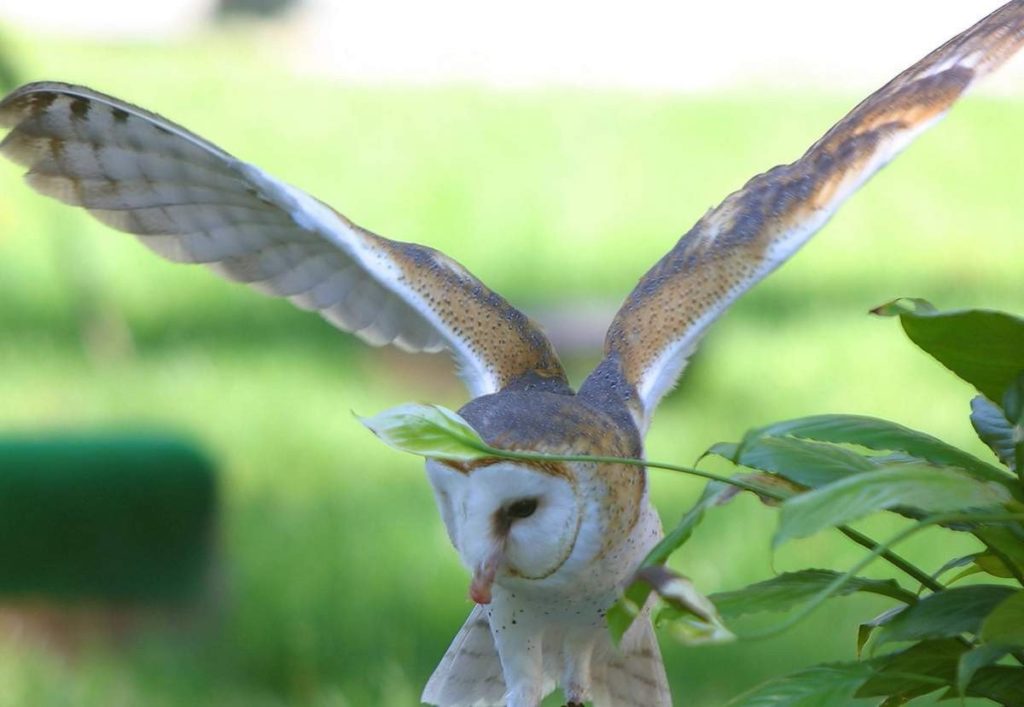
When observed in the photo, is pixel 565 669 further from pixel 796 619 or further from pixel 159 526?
pixel 159 526

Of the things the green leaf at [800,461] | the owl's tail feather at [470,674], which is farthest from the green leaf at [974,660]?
the owl's tail feather at [470,674]

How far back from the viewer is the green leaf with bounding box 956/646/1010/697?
1.53m

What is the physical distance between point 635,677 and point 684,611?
4.63 feet

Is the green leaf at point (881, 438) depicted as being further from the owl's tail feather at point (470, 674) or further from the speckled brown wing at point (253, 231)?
the owl's tail feather at point (470, 674)

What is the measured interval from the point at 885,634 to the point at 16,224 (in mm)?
7493

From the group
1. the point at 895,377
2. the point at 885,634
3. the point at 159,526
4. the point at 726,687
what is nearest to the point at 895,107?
the point at 885,634

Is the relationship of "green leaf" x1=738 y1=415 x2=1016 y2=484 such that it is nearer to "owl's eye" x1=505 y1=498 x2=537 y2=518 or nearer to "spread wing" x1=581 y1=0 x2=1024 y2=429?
"owl's eye" x1=505 y1=498 x2=537 y2=518

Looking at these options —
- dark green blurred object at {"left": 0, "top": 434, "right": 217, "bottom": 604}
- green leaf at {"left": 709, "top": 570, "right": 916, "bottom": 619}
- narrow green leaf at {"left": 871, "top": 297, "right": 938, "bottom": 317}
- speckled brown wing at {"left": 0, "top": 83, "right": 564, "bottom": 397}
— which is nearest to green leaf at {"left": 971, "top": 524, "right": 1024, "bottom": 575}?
green leaf at {"left": 709, "top": 570, "right": 916, "bottom": 619}

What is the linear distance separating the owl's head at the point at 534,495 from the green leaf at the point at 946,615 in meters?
0.54

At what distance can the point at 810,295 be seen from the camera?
805 centimetres

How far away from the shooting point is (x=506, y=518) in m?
2.11

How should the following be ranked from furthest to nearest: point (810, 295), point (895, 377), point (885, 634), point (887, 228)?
point (887, 228)
point (810, 295)
point (895, 377)
point (885, 634)

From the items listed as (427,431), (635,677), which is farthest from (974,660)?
(635,677)

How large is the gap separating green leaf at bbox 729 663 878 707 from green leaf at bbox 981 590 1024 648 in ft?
0.47
